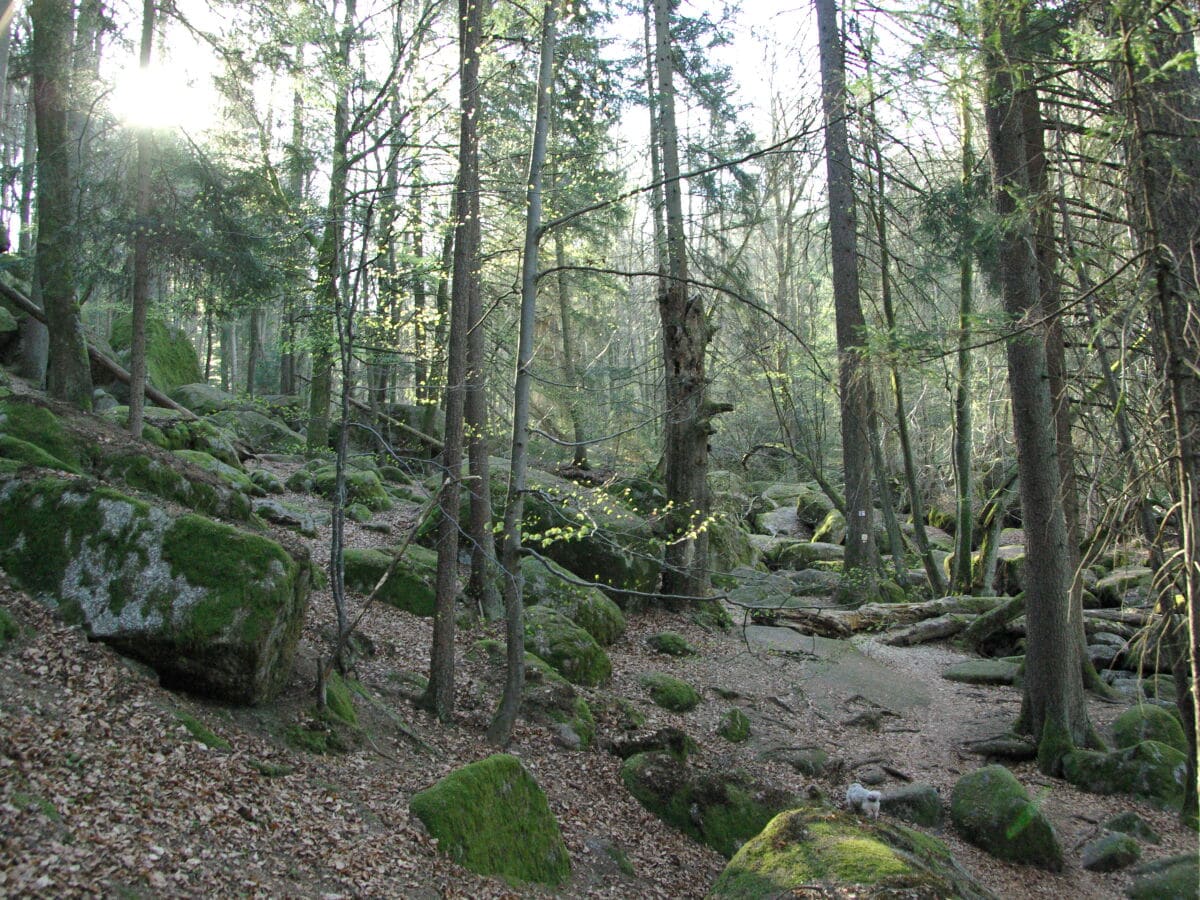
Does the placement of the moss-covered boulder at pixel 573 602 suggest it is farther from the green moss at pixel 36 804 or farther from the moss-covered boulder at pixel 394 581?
the green moss at pixel 36 804

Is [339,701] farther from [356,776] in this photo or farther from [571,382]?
[571,382]

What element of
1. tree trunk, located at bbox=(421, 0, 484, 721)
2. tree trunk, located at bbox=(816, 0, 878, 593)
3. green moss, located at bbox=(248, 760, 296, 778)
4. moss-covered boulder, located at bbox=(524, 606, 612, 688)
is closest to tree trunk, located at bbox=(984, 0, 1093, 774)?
tree trunk, located at bbox=(816, 0, 878, 593)

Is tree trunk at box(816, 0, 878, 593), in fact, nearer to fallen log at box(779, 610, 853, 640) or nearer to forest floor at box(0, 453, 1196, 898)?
fallen log at box(779, 610, 853, 640)

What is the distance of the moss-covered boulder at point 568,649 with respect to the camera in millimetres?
9617

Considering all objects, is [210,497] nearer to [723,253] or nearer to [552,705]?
[552,705]

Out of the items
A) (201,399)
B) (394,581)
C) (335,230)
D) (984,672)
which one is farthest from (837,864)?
(201,399)

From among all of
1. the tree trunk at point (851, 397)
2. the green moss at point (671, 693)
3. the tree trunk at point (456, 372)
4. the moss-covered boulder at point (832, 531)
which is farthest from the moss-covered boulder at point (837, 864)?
the moss-covered boulder at point (832, 531)

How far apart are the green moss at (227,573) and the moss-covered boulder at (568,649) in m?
4.13

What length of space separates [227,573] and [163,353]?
703 inches

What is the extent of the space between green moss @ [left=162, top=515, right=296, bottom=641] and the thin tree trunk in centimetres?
176

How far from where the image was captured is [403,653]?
29.2 ft

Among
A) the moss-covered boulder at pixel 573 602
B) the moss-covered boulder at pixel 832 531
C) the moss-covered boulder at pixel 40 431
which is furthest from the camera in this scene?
the moss-covered boulder at pixel 832 531

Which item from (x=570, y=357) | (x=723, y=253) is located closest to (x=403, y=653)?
(x=723, y=253)

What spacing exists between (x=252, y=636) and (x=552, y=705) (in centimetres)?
352
